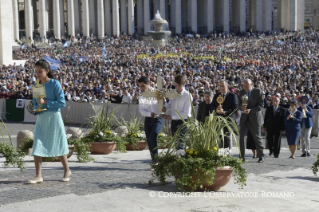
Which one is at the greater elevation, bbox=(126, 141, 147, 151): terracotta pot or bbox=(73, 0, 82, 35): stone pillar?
bbox=(73, 0, 82, 35): stone pillar

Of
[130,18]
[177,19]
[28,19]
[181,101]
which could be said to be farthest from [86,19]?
[181,101]

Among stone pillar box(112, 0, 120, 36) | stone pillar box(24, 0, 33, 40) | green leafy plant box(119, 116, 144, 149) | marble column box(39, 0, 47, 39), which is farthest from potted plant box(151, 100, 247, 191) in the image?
stone pillar box(112, 0, 120, 36)

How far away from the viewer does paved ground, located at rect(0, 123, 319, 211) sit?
7.59 meters

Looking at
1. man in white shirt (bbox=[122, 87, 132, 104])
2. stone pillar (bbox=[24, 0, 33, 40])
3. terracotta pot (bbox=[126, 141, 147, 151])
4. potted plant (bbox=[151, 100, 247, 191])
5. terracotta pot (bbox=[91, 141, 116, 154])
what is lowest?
terracotta pot (bbox=[126, 141, 147, 151])

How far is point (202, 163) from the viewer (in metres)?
8.41

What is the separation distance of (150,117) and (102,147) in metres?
3.19

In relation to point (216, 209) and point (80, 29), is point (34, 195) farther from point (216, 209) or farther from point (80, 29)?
point (80, 29)

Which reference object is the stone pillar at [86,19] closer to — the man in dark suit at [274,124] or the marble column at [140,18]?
the marble column at [140,18]

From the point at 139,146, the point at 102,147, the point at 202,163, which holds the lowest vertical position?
the point at 139,146

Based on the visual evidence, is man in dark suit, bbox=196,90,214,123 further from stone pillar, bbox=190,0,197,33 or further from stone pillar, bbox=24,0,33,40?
stone pillar, bbox=190,0,197,33

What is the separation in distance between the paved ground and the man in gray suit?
4.71ft

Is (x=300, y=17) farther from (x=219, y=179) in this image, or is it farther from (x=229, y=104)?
(x=219, y=179)

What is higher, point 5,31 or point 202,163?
point 5,31

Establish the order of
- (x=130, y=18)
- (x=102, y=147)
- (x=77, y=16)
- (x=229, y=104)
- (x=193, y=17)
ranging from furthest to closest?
(x=193, y=17), (x=130, y=18), (x=77, y=16), (x=102, y=147), (x=229, y=104)
